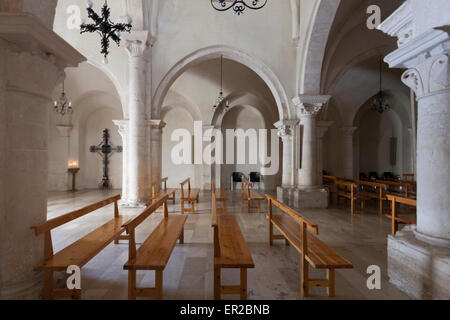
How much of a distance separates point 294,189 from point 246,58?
436 centimetres

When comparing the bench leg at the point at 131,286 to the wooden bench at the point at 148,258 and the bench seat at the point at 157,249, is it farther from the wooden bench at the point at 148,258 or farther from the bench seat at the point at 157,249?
the bench seat at the point at 157,249

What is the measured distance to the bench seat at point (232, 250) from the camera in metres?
2.23

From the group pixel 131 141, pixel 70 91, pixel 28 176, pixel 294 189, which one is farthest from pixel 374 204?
pixel 70 91

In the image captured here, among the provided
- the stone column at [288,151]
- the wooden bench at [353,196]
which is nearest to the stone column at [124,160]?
the stone column at [288,151]

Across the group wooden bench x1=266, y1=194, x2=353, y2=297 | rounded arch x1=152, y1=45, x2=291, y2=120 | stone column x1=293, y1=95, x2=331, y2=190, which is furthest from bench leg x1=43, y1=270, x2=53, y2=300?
stone column x1=293, y1=95, x2=331, y2=190

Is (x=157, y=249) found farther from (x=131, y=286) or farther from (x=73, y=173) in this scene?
(x=73, y=173)

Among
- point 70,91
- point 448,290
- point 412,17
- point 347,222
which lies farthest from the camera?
point 70,91

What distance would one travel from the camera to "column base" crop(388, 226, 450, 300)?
2207 millimetres

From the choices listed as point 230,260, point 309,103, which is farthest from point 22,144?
point 309,103

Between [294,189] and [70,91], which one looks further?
[70,91]

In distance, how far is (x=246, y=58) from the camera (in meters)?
7.85

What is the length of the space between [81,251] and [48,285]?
38 centimetres

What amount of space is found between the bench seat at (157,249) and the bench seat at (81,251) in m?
0.46

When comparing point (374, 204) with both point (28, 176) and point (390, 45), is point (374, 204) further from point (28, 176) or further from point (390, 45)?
point (28, 176)
